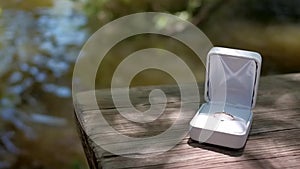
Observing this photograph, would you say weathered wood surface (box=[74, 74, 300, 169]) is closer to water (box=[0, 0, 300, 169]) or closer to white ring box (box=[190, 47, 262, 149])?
white ring box (box=[190, 47, 262, 149])

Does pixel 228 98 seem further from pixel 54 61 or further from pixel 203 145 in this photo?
pixel 54 61

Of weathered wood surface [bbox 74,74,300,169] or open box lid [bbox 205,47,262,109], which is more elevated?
open box lid [bbox 205,47,262,109]

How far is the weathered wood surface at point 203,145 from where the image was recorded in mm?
651

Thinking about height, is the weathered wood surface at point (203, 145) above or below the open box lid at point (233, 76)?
below

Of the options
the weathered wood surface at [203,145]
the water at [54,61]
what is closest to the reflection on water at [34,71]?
the water at [54,61]

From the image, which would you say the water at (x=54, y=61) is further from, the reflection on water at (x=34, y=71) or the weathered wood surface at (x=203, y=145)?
the weathered wood surface at (x=203, y=145)

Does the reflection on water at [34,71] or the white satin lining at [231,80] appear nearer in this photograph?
the white satin lining at [231,80]

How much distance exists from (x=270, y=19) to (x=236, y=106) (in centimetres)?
332

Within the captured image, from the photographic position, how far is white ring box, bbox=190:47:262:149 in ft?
2.23

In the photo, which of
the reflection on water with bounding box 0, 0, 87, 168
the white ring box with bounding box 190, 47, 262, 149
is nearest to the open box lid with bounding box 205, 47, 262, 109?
the white ring box with bounding box 190, 47, 262, 149

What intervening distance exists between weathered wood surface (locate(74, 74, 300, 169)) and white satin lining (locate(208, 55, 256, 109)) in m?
0.07

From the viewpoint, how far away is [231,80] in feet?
2.44

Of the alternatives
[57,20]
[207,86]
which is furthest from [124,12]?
[207,86]

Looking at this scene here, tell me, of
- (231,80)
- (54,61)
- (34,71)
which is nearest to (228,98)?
(231,80)
